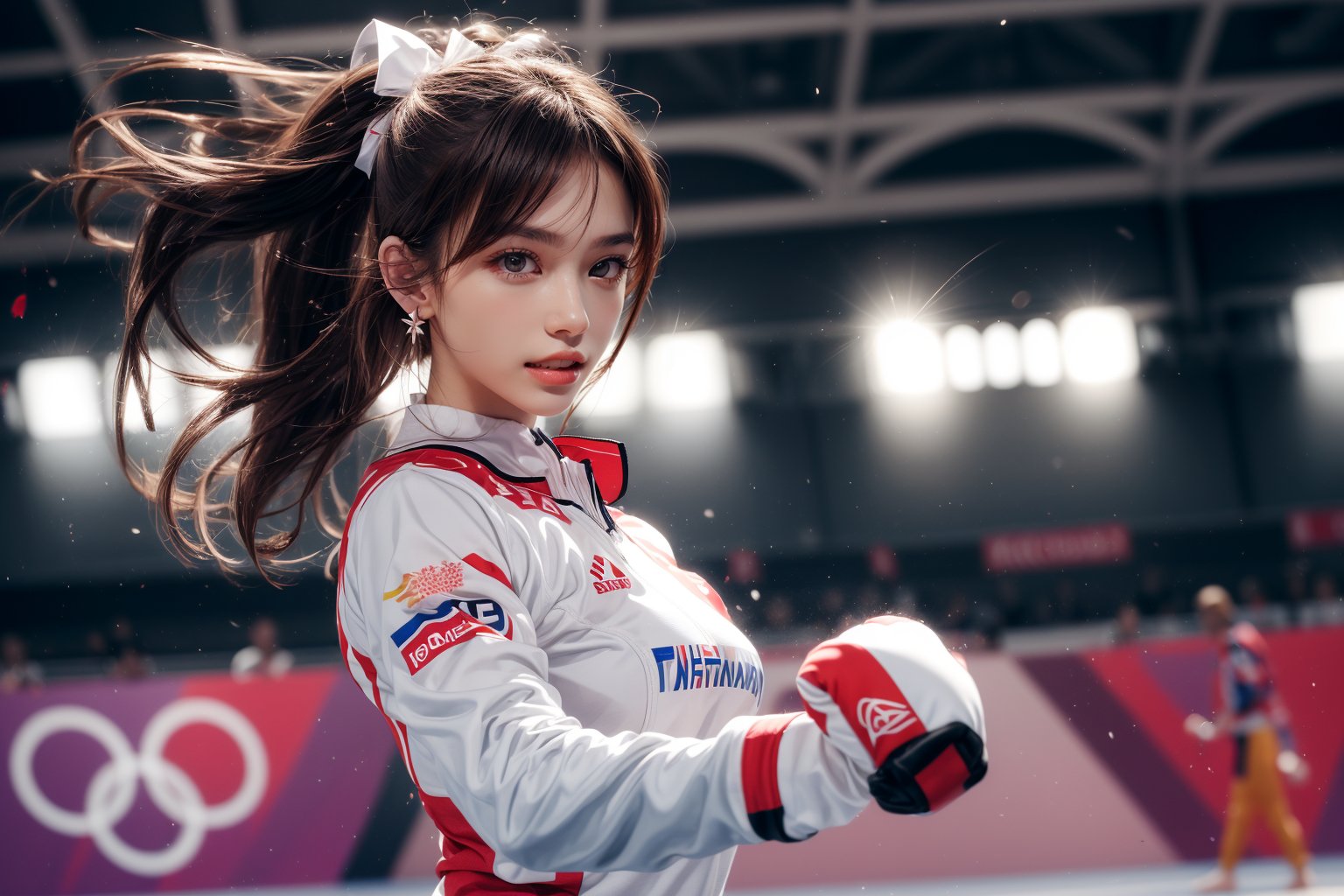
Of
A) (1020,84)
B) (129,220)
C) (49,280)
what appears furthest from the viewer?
(1020,84)

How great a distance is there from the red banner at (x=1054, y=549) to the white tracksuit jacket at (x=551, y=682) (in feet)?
38.9

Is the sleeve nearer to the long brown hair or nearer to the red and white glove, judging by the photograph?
the red and white glove

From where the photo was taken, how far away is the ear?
3.67 ft

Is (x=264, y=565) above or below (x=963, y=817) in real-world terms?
above

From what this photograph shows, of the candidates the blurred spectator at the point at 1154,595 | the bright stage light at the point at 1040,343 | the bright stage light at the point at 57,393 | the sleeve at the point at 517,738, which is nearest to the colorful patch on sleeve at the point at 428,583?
the sleeve at the point at 517,738

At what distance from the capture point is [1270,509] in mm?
12633

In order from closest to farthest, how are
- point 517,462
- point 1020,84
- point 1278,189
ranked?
point 517,462 → point 1020,84 → point 1278,189

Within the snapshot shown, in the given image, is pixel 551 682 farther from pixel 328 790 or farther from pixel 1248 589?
pixel 1248 589

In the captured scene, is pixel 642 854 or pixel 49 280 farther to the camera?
pixel 49 280

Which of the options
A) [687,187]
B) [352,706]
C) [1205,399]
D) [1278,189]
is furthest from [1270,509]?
[352,706]

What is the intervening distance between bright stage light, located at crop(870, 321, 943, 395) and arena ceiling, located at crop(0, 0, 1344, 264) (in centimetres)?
88

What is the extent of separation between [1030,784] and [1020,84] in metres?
5.77

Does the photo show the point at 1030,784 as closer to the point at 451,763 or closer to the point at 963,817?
the point at 963,817

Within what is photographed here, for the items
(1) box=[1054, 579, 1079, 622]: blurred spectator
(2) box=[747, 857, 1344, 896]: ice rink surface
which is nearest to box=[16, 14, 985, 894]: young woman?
(2) box=[747, 857, 1344, 896]: ice rink surface
